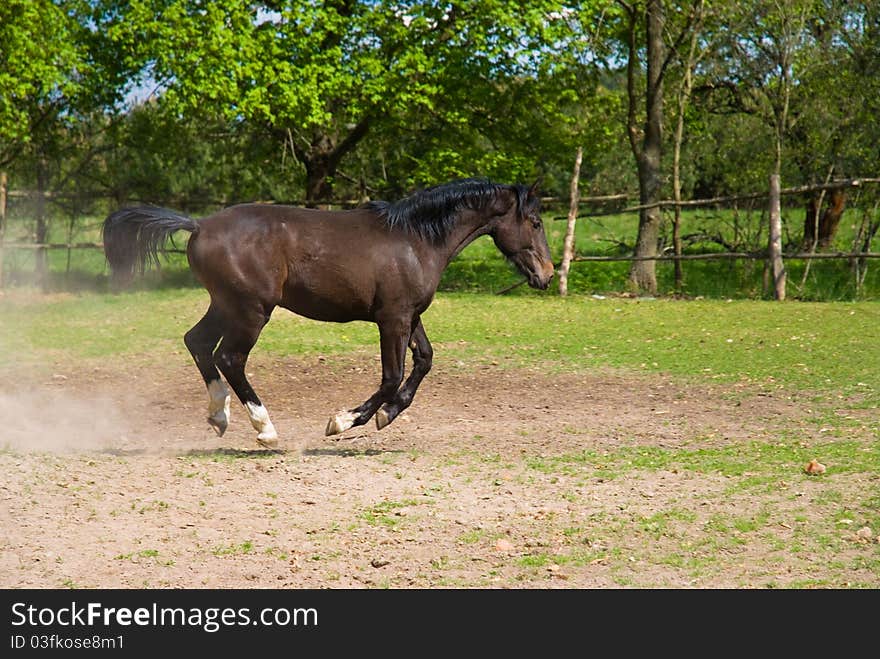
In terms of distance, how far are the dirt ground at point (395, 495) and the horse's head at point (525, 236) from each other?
4.33ft

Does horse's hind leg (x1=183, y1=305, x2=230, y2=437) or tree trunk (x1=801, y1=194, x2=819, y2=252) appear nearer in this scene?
horse's hind leg (x1=183, y1=305, x2=230, y2=437)

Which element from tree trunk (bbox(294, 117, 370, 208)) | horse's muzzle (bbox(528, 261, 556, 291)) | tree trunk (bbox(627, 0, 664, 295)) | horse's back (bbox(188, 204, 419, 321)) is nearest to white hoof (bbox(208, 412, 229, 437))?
horse's back (bbox(188, 204, 419, 321))

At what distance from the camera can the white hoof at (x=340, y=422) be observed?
7945 millimetres

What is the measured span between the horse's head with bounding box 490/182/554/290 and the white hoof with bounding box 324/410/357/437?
1697mm

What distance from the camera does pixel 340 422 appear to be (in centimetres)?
797

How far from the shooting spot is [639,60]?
2373cm

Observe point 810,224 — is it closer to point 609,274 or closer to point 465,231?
point 609,274

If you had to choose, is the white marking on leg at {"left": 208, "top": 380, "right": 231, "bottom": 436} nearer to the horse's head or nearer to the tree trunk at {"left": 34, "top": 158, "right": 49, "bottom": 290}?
the horse's head

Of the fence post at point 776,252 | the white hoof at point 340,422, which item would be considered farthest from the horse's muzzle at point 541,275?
A: the fence post at point 776,252

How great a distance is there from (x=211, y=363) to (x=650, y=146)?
49.0 ft

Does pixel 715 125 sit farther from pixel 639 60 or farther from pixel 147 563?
pixel 147 563

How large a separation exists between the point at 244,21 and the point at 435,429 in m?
12.6

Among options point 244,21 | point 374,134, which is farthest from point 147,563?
point 374,134

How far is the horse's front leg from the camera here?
7.96 meters
